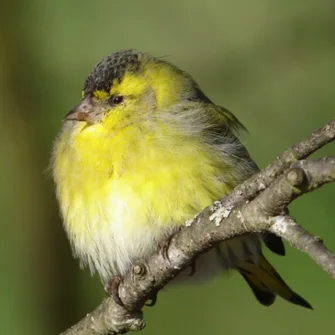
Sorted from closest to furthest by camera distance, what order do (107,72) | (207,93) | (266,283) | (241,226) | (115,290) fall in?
1. (241,226)
2. (115,290)
3. (107,72)
4. (266,283)
5. (207,93)

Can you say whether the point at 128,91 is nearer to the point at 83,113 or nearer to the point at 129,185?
the point at 83,113

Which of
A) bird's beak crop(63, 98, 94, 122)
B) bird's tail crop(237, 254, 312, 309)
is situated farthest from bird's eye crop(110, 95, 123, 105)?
bird's tail crop(237, 254, 312, 309)

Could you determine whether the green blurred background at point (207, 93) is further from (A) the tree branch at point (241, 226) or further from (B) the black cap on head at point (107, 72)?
(A) the tree branch at point (241, 226)

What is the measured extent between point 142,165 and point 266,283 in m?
1.26

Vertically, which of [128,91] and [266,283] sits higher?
[128,91]

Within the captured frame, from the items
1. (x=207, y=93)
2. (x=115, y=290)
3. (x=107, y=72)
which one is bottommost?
(x=115, y=290)

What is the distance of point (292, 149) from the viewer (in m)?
2.39

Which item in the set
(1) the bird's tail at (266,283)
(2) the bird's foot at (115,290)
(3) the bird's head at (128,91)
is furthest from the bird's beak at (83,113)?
(1) the bird's tail at (266,283)

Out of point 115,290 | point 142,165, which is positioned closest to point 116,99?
point 142,165

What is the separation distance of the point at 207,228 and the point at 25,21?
9.76ft

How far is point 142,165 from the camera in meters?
3.65

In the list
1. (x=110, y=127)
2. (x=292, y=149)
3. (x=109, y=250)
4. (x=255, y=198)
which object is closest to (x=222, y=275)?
(x=109, y=250)

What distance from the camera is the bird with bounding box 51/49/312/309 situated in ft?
11.9

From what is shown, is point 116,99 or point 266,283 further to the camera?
point 266,283
